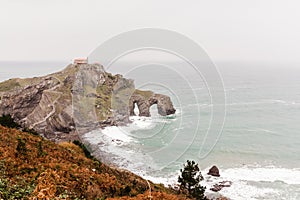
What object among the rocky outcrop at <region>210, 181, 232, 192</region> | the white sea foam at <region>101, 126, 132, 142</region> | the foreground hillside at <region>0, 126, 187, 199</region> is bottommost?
the rocky outcrop at <region>210, 181, 232, 192</region>

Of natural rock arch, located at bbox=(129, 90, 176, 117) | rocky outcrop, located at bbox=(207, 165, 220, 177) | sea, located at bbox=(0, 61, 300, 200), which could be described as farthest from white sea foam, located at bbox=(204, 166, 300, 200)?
natural rock arch, located at bbox=(129, 90, 176, 117)

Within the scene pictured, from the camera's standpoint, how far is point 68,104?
2699 inches

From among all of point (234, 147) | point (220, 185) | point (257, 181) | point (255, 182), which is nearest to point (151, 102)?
point (234, 147)

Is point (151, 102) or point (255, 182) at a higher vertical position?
point (151, 102)

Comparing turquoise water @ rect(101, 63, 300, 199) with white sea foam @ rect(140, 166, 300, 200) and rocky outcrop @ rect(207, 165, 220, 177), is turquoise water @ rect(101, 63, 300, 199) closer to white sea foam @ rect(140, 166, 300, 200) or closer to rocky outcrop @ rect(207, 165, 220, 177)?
white sea foam @ rect(140, 166, 300, 200)

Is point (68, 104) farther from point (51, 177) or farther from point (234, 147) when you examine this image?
point (51, 177)

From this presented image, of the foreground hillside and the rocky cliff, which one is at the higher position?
the rocky cliff

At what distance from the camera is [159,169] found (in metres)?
44.0

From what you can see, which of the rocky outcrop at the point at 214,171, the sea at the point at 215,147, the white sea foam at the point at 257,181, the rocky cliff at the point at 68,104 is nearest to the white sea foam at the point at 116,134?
the sea at the point at 215,147

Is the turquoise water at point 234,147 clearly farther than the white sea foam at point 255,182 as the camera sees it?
Yes

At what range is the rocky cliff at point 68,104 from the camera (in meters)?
60.9

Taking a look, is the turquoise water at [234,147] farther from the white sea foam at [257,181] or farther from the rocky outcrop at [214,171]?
the rocky outcrop at [214,171]

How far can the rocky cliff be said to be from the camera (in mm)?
60938

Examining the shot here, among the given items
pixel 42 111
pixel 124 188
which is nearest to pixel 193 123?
pixel 42 111
